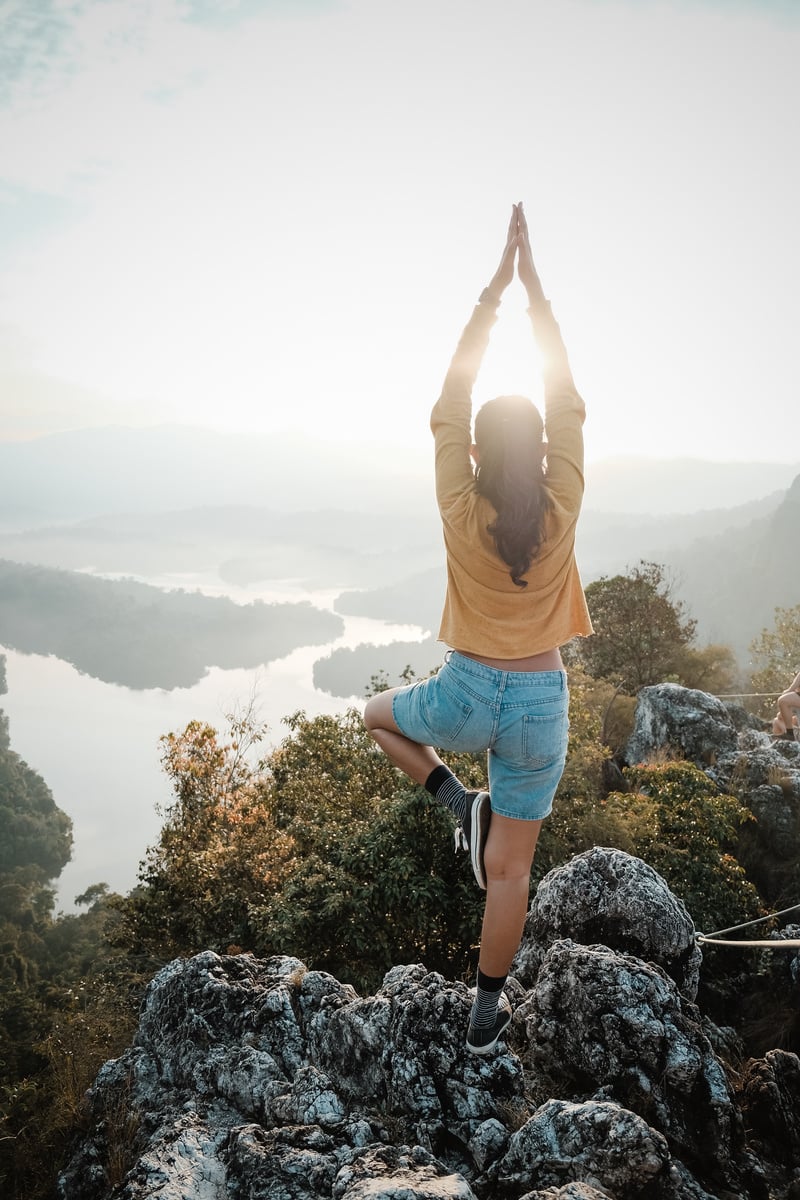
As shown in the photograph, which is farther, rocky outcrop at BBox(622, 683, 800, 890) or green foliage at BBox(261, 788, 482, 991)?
rocky outcrop at BBox(622, 683, 800, 890)

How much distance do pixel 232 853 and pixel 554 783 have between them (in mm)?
10252

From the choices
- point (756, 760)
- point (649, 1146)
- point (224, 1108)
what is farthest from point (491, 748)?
point (756, 760)

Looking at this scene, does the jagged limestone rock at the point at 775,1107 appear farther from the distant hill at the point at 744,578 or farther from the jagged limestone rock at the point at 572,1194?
the distant hill at the point at 744,578

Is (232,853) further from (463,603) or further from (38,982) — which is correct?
(38,982)

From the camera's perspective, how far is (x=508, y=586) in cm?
263

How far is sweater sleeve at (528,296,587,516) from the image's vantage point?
2.59 m

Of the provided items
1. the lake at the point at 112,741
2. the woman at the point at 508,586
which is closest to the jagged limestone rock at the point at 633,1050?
the woman at the point at 508,586

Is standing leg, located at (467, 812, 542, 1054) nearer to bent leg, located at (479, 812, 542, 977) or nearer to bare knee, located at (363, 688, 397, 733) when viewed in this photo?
bent leg, located at (479, 812, 542, 977)

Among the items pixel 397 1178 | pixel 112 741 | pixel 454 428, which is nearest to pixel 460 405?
pixel 454 428

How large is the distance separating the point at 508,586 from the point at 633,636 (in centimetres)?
2068

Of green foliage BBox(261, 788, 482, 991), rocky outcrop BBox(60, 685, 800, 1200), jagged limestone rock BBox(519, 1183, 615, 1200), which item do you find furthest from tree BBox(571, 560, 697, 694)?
jagged limestone rock BBox(519, 1183, 615, 1200)

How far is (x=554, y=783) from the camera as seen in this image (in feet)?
9.41

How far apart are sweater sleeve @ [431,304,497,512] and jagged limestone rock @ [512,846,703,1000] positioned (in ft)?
10.9

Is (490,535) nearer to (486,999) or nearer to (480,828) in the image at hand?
(480,828)
